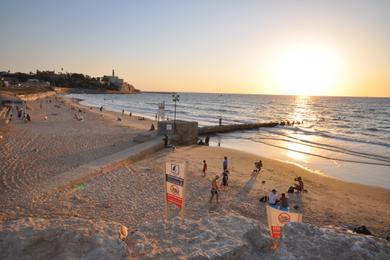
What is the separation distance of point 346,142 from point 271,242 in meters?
37.3

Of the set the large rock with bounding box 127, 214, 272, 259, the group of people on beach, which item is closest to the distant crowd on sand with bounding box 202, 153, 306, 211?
the group of people on beach

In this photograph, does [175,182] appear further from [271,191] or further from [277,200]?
[271,191]

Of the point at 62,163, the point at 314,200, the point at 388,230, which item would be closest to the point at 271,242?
the point at 388,230

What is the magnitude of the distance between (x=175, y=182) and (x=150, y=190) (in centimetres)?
721

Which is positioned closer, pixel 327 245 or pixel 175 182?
pixel 327 245

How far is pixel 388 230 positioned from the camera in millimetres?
11930

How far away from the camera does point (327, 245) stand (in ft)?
9.66

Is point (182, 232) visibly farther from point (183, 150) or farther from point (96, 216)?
point (183, 150)

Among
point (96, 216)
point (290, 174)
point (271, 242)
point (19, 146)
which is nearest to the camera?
point (271, 242)

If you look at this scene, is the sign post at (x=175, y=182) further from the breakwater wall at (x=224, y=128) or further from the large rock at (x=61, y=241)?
the breakwater wall at (x=224, y=128)

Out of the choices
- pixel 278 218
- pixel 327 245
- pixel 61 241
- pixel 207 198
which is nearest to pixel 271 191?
pixel 207 198

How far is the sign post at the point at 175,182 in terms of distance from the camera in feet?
22.9

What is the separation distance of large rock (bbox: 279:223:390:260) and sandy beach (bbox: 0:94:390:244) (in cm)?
786

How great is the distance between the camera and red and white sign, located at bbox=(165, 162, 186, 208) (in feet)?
23.0
